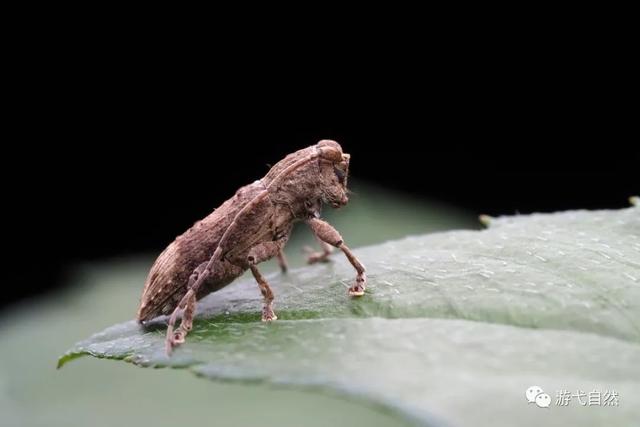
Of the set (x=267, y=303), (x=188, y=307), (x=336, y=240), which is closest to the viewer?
(x=267, y=303)

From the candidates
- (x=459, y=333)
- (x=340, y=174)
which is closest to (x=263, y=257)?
(x=340, y=174)

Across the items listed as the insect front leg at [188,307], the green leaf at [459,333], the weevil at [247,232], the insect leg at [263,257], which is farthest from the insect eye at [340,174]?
the insect front leg at [188,307]

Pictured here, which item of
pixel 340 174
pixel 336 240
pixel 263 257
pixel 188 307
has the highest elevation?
pixel 340 174

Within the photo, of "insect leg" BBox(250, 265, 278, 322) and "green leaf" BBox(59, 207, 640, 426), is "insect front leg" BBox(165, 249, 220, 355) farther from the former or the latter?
"insect leg" BBox(250, 265, 278, 322)

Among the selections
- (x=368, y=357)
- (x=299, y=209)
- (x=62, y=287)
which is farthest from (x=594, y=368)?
(x=62, y=287)

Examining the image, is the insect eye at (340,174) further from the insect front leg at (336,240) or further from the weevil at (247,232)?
the insect front leg at (336,240)

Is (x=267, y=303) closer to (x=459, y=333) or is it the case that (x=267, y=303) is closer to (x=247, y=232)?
(x=247, y=232)
